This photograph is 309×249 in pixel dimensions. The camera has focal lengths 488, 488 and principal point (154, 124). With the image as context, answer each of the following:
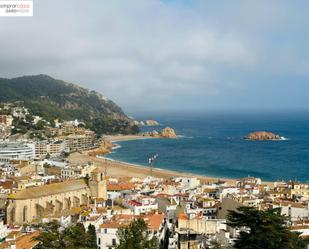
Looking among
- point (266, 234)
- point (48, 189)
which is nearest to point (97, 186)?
point (48, 189)

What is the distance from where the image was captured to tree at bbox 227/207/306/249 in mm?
21875

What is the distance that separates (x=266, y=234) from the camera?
22.1 m

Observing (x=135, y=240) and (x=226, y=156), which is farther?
(x=226, y=156)

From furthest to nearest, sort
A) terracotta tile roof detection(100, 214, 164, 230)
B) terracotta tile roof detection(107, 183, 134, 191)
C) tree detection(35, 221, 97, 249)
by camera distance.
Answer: terracotta tile roof detection(107, 183, 134, 191) → terracotta tile roof detection(100, 214, 164, 230) → tree detection(35, 221, 97, 249)

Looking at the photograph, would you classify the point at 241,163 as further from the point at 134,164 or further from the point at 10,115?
the point at 10,115

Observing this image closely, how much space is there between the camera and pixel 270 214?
75.1ft

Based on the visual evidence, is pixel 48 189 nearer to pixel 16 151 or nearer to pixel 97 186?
pixel 97 186

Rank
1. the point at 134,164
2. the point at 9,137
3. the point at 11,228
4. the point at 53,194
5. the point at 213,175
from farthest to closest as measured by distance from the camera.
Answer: the point at 9,137 < the point at 134,164 < the point at 213,175 < the point at 53,194 < the point at 11,228

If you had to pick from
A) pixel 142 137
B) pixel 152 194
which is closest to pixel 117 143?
pixel 142 137

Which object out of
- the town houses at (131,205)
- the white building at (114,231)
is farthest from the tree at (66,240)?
the white building at (114,231)

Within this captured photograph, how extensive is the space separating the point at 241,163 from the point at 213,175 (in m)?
15.4

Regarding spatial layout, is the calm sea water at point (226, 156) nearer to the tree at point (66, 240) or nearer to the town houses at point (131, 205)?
the town houses at point (131, 205)

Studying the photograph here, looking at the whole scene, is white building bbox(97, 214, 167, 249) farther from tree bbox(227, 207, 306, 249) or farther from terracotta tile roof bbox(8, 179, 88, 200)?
terracotta tile roof bbox(8, 179, 88, 200)

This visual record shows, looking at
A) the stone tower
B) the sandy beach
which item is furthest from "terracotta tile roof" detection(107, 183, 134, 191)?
the sandy beach
